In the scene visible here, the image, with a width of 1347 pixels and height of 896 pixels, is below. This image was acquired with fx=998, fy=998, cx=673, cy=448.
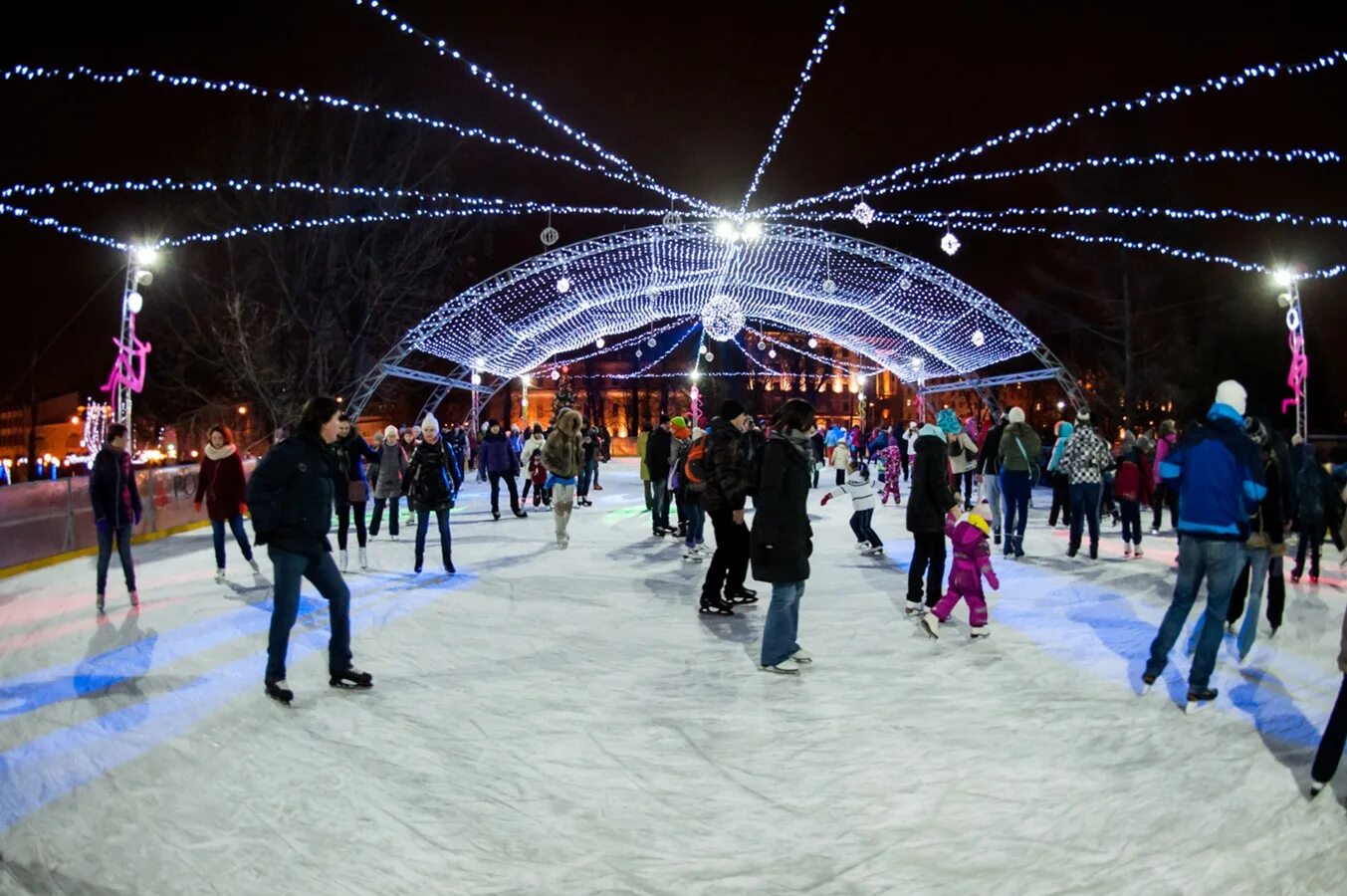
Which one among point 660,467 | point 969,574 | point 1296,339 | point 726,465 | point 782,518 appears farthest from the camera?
point 1296,339

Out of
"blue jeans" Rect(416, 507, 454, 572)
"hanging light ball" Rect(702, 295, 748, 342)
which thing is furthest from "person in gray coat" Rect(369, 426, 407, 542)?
"hanging light ball" Rect(702, 295, 748, 342)

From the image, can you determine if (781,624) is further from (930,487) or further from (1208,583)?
(1208,583)

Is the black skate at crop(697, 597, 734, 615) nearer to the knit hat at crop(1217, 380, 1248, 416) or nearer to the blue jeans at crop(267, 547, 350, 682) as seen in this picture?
the blue jeans at crop(267, 547, 350, 682)

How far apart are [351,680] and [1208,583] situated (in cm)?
435

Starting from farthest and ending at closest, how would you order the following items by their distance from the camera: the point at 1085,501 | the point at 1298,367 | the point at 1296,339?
the point at 1296,339
the point at 1298,367
the point at 1085,501

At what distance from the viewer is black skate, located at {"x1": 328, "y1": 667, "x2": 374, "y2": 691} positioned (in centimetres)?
533

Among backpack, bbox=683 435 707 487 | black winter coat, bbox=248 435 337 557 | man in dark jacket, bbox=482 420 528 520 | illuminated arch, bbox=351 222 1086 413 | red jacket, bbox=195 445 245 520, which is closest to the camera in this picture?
black winter coat, bbox=248 435 337 557

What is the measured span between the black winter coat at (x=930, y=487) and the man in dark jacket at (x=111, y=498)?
5945 millimetres

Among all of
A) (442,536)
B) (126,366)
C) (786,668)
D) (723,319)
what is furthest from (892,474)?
(786,668)

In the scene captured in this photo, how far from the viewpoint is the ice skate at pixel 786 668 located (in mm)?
5641

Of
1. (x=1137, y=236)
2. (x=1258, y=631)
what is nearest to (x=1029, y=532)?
(x=1258, y=631)

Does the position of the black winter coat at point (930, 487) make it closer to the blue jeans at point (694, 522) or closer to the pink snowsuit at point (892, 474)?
the blue jeans at point (694, 522)

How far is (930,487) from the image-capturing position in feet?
22.7

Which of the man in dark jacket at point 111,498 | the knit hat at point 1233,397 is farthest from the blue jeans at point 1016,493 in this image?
the man in dark jacket at point 111,498
